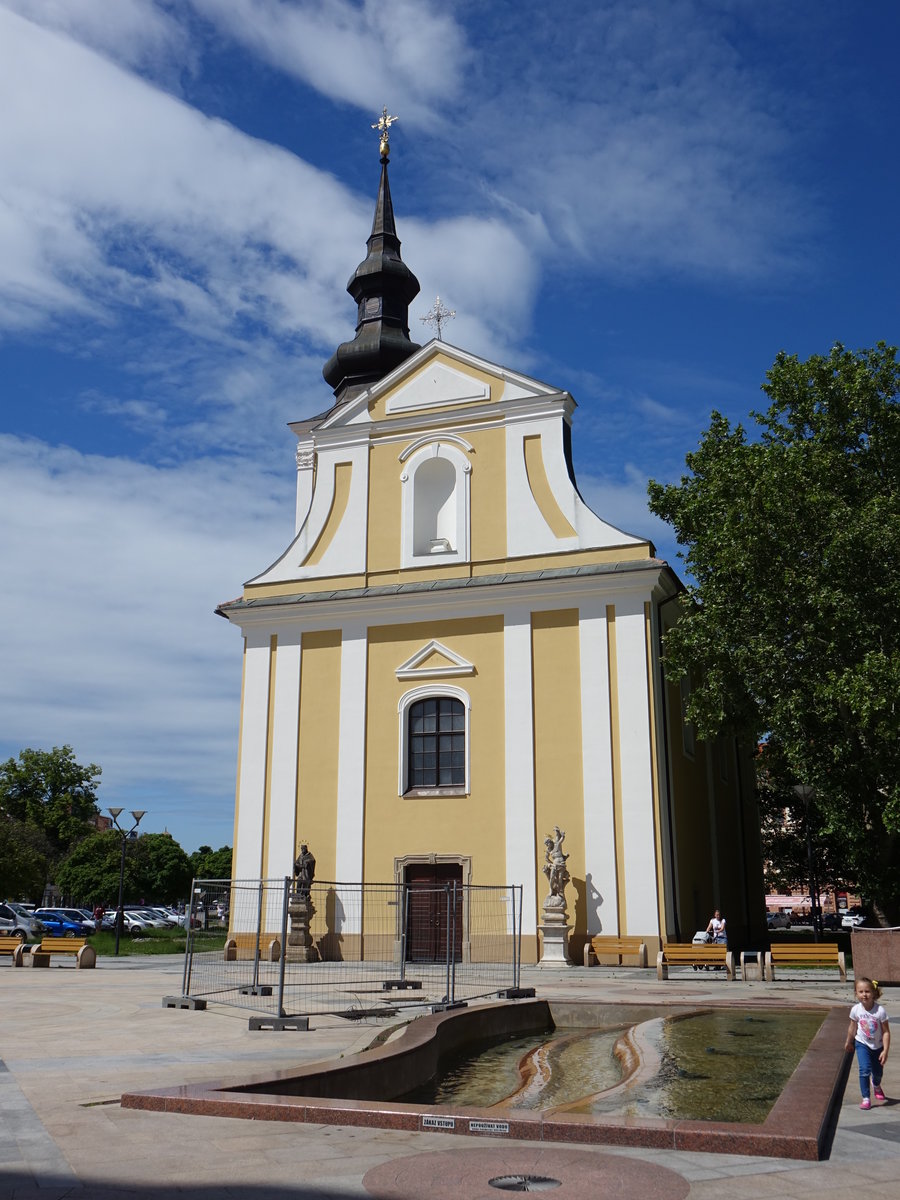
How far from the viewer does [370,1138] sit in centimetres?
652

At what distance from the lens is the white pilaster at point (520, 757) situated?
23.8 m

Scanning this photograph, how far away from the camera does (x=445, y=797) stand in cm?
2506

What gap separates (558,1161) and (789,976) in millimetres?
16185

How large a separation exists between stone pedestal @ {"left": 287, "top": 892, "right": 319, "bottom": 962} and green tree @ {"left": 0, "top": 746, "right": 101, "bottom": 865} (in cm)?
4635

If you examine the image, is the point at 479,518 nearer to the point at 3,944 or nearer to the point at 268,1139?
the point at 3,944

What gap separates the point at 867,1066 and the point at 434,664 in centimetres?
1873

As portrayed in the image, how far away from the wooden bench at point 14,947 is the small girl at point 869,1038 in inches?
797

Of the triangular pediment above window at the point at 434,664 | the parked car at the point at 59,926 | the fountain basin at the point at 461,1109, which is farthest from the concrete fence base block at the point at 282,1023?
the parked car at the point at 59,926

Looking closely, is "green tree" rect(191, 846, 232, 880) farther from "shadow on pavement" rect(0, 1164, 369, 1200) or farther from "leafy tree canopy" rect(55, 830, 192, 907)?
"shadow on pavement" rect(0, 1164, 369, 1200)

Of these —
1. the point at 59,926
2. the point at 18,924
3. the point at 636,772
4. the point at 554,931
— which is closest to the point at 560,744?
the point at 636,772

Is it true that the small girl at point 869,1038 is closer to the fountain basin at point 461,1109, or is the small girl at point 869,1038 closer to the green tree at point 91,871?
the fountain basin at point 461,1109

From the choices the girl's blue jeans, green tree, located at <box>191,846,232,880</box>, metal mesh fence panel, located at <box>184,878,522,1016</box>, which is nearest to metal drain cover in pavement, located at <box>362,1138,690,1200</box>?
the girl's blue jeans

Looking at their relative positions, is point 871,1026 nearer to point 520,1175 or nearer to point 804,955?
point 520,1175

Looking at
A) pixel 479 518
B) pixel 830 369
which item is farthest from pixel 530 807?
pixel 830 369
